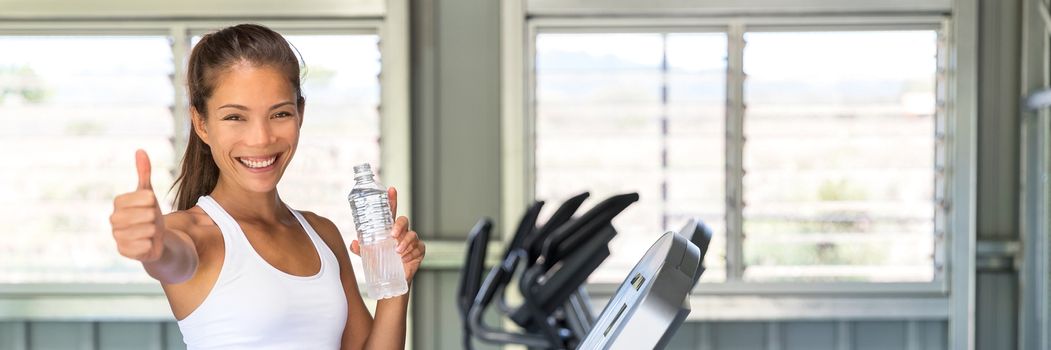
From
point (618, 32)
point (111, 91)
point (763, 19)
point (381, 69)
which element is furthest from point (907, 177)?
point (111, 91)

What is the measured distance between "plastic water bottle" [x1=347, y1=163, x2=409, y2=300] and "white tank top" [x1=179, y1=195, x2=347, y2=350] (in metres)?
0.07

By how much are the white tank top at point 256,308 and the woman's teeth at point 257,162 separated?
3.1 inches

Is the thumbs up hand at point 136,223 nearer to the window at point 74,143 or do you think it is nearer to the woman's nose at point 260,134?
the woman's nose at point 260,134

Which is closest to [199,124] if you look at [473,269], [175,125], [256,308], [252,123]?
[252,123]

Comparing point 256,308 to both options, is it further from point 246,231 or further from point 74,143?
point 74,143

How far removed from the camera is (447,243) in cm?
385

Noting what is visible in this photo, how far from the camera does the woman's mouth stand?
4.16 ft

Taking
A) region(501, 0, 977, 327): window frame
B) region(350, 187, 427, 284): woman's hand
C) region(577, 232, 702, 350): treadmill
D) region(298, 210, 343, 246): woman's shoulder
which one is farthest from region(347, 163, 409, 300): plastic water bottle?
region(501, 0, 977, 327): window frame

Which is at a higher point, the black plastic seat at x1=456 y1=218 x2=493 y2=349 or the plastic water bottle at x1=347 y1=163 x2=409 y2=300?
the plastic water bottle at x1=347 y1=163 x2=409 y2=300

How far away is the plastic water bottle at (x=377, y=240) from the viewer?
133cm

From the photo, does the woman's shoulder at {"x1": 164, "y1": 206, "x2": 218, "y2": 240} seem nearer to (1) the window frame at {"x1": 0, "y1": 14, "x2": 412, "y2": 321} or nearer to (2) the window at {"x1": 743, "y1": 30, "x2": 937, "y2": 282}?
Answer: (1) the window frame at {"x1": 0, "y1": 14, "x2": 412, "y2": 321}

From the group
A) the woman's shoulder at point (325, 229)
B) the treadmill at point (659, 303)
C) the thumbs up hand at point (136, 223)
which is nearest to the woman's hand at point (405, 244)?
the woman's shoulder at point (325, 229)

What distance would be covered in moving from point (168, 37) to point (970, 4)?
9.63ft

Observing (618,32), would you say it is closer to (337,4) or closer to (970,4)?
(337,4)
